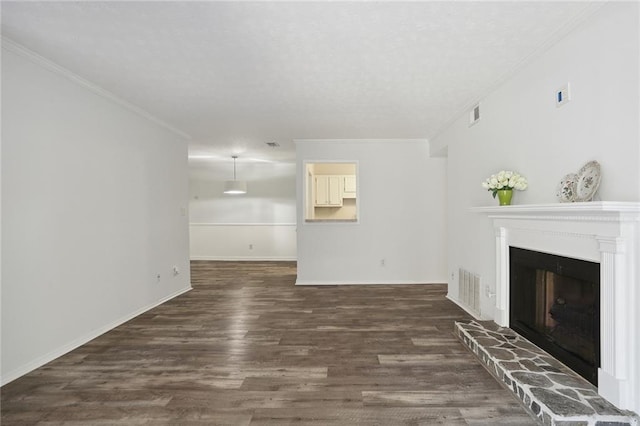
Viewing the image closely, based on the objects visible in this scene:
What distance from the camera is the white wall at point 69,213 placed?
235 cm

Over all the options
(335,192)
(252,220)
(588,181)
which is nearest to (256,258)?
(252,220)

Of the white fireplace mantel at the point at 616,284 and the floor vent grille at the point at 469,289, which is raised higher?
the white fireplace mantel at the point at 616,284

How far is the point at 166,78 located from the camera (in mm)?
2898

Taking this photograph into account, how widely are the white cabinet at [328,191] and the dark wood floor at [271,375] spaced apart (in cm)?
380

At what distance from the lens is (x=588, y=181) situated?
1.93 m

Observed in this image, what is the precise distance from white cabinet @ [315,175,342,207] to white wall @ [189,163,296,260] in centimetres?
119

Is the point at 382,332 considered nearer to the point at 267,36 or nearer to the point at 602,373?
the point at 602,373

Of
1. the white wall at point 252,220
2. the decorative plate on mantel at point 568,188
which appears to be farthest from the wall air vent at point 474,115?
the white wall at point 252,220

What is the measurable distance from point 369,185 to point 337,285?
6.19 feet

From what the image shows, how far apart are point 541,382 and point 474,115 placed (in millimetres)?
2821

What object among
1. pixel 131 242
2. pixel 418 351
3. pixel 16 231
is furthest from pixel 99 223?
pixel 418 351

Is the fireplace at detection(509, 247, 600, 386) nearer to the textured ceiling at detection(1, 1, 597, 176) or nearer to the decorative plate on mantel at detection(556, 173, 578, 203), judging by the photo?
the decorative plate on mantel at detection(556, 173, 578, 203)

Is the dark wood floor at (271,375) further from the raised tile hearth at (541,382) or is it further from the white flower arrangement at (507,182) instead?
the white flower arrangement at (507,182)

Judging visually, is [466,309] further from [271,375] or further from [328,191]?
[328,191]
